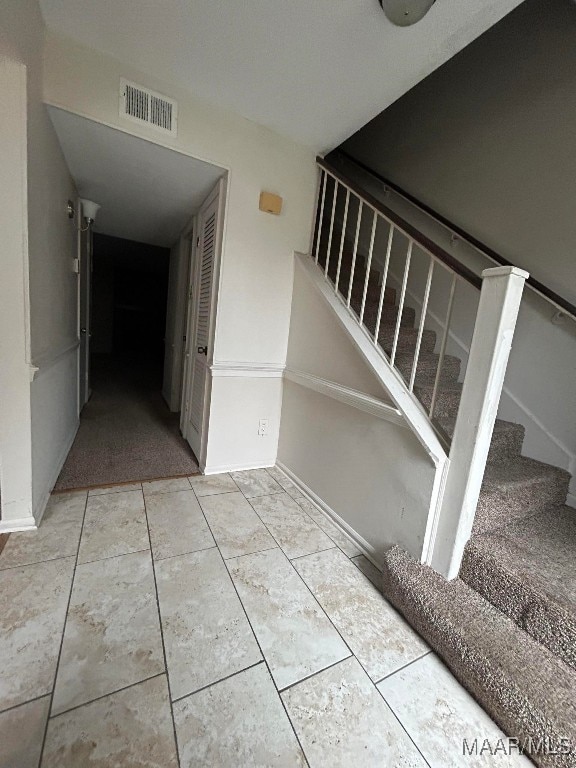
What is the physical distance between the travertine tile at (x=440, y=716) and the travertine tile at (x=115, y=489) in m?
1.67

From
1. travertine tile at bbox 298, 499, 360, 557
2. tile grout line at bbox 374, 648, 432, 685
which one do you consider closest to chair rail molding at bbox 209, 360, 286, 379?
travertine tile at bbox 298, 499, 360, 557

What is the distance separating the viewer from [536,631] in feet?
3.49

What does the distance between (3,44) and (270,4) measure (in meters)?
1.06

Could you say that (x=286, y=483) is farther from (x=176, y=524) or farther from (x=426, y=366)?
(x=426, y=366)

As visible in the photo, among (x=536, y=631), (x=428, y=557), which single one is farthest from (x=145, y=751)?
(x=536, y=631)

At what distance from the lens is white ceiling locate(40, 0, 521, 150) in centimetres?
129

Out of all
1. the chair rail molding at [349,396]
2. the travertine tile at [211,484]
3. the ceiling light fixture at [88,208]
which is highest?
the ceiling light fixture at [88,208]

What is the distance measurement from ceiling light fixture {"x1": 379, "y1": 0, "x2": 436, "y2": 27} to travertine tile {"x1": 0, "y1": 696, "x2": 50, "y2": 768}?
105 inches

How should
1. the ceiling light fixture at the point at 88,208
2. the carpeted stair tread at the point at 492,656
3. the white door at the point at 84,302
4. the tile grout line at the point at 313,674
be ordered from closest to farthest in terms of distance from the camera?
1. the carpeted stair tread at the point at 492,656
2. the tile grout line at the point at 313,674
3. the ceiling light fixture at the point at 88,208
4. the white door at the point at 84,302

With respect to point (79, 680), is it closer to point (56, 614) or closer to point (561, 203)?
point (56, 614)

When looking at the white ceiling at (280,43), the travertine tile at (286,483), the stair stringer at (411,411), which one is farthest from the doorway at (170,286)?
the stair stringer at (411,411)

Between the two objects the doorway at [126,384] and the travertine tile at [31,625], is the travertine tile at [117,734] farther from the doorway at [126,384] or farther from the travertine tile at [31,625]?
the doorway at [126,384]

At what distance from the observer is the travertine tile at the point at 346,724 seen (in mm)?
809

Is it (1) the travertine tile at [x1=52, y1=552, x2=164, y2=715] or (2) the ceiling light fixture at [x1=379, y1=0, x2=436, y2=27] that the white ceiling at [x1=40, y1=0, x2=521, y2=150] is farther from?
(1) the travertine tile at [x1=52, y1=552, x2=164, y2=715]
